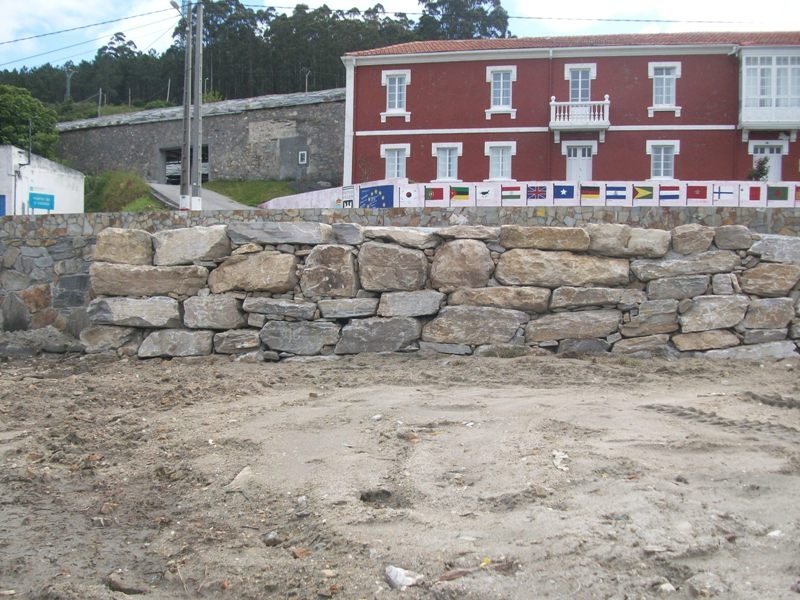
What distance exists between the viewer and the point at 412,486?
12.8 feet

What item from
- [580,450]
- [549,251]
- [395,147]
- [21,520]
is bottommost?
[21,520]

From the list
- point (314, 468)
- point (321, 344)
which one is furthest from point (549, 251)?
point (314, 468)

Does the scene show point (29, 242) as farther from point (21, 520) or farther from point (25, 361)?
point (21, 520)

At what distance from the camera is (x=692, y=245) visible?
24.0ft

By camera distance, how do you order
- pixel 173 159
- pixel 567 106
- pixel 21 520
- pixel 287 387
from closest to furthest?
pixel 21 520 < pixel 287 387 < pixel 567 106 < pixel 173 159

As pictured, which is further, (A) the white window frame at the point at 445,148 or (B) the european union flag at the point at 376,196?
(A) the white window frame at the point at 445,148

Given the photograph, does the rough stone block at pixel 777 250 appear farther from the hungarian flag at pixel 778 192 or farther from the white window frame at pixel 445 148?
the white window frame at pixel 445 148

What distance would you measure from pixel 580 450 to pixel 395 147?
98.7 ft

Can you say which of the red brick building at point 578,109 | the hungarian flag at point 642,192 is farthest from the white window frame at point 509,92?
the hungarian flag at point 642,192

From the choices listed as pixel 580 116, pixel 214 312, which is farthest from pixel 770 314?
pixel 580 116

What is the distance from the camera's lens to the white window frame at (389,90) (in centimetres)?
3319

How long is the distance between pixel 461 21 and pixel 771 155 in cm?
3570

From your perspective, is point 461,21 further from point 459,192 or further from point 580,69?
point 459,192

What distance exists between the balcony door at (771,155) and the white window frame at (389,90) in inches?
581
